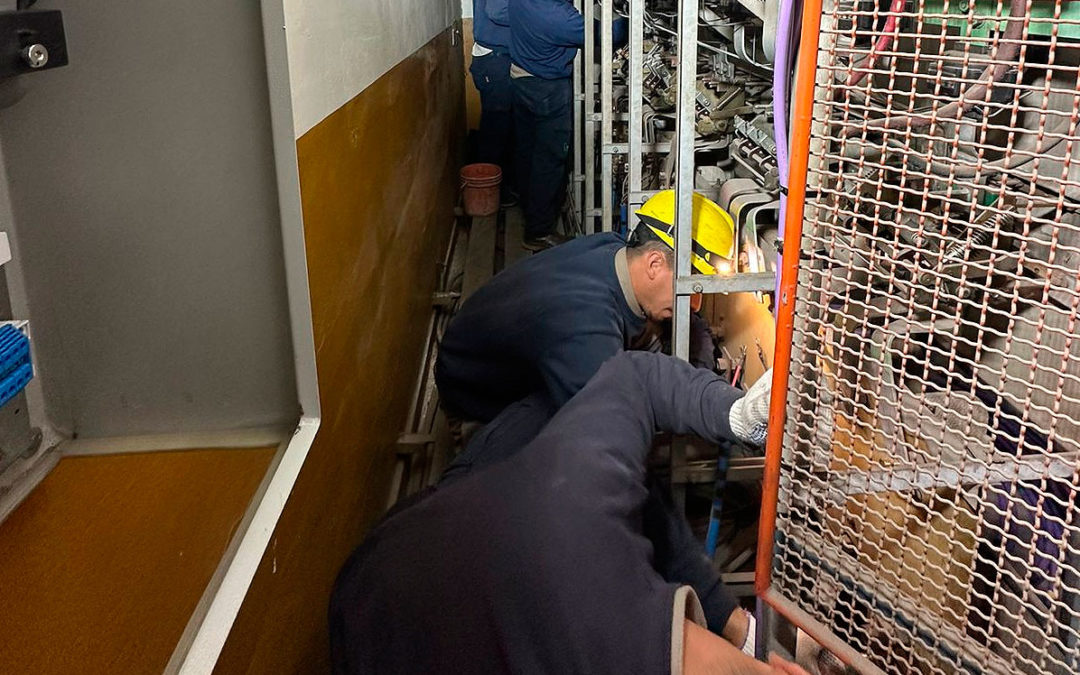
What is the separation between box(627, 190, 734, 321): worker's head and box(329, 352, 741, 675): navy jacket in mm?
786

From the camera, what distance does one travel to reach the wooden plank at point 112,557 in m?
1.05

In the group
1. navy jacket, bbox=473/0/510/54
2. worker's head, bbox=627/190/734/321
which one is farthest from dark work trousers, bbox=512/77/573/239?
worker's head, bbox=627/190/734/321

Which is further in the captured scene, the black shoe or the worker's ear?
the black shoe

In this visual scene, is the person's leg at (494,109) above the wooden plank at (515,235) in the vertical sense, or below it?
above

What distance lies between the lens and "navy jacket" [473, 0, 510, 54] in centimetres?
656

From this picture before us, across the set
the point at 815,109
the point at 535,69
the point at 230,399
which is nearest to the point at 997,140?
the point at 815,109

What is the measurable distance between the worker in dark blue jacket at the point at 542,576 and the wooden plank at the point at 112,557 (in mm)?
269

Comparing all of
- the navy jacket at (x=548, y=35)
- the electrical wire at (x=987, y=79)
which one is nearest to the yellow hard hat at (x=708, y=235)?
the electrical wire at (x=987, y=79)

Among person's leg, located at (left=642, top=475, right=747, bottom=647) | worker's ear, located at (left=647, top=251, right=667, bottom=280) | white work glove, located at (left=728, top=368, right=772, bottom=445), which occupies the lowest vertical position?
person's leg, located at (left=642, top=475, right=747, bottom=647)

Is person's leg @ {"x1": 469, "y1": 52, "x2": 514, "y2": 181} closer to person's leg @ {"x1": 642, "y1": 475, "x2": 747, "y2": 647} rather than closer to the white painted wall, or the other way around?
the white painted wall

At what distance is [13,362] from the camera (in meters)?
1.03

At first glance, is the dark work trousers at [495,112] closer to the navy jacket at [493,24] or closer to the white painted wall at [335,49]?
the navy jacket at [493,24]

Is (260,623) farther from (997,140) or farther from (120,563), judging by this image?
(997,140)

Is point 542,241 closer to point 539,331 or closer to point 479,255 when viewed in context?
point 479,255
